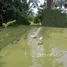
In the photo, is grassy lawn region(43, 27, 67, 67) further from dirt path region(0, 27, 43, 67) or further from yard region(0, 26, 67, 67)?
dirt path region(0, 27, 43, 67)

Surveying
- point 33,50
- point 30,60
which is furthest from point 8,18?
point 30,60

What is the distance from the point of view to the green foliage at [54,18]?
63.5 ft

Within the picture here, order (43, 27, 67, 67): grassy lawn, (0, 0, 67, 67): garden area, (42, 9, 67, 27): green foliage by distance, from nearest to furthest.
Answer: (43, 27, 67, 67): grassy lawn
(0, 0, 67, 67): garden area
(42, 9, 67, 27): green foliage

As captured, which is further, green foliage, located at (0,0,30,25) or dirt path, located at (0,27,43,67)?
green foliage, located at (0,0,30,25)

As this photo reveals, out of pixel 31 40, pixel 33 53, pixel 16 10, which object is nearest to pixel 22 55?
pixel 33 53

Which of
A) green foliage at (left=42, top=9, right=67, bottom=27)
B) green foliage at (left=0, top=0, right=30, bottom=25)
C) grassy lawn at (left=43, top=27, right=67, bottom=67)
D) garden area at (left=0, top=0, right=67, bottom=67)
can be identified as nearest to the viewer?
grassy lawn at (left=43, top=27, right=67, bottom=67)

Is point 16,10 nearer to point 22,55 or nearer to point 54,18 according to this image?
point 54,18

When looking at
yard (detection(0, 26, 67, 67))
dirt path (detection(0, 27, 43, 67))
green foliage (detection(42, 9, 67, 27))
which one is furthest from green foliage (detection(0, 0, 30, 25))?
dirt path (detection(0, 27, 43, 67))

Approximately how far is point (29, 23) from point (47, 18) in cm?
155

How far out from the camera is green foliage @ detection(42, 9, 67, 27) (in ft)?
Answer: 63.5

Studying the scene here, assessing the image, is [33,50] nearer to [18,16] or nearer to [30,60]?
[30,60]

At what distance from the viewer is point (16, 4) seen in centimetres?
2000

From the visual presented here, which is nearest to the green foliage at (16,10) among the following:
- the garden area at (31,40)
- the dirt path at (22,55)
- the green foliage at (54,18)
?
the garden area at (31,40)

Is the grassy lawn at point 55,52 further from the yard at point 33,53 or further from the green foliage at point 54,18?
the green foliage at point 54,18
